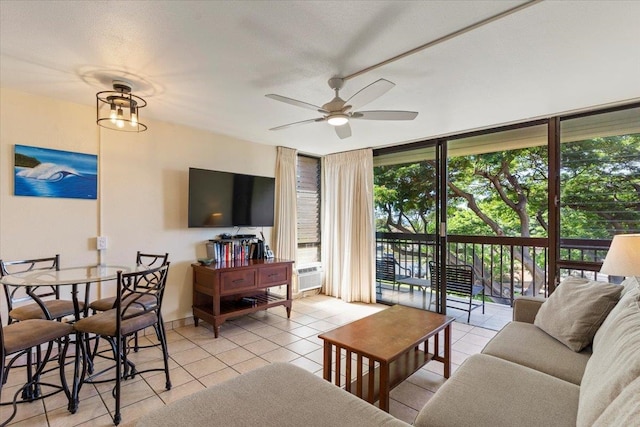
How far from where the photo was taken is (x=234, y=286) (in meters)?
3.43

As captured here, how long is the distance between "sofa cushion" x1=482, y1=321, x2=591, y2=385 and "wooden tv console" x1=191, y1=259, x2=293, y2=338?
244cm

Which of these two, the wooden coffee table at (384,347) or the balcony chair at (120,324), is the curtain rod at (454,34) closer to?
the wooden coffee table at (384,347)

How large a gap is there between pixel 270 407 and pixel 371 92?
1.82m

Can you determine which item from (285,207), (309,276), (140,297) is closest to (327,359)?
(140,297)

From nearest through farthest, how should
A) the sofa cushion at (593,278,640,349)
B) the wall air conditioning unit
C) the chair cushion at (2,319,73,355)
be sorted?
the sofa cushion at (593,278,640,349), the chair cushion at (2,319,73,355), the wall air conditioning unit

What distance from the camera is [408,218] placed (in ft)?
14.5

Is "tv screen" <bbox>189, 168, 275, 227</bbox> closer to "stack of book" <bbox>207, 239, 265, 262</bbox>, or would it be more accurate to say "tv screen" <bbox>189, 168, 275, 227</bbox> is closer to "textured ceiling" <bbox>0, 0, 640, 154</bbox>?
"stack of book" <bbox>207, 239, 265, 262</bbox>

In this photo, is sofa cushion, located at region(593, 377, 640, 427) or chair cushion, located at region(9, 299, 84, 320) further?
chair cushion, located at region(9, 299, 84, 320)

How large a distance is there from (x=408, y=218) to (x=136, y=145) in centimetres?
345

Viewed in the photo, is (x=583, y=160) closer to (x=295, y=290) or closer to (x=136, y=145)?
(x=295, y=290)

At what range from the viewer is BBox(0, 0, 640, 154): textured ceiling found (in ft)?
5.25

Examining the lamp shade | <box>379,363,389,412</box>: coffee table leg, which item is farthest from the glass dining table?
the lamp shade

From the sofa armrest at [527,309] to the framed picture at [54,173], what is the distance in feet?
12.6

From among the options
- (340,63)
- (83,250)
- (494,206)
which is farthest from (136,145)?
(494,206)
